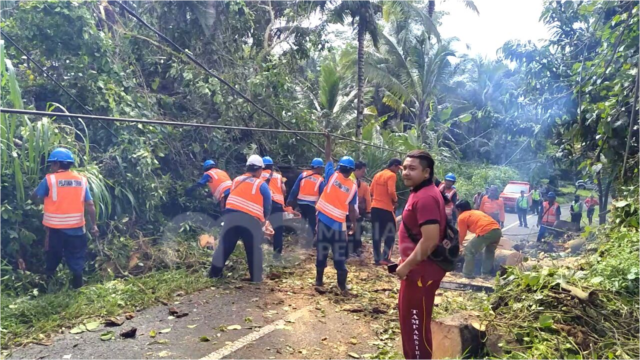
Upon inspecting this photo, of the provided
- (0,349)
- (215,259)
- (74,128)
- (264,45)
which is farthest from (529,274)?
(264,45)

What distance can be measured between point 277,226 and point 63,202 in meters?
3.54

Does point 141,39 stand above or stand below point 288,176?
above

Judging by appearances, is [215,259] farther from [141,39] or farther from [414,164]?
[141,39]

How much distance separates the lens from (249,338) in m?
4.60

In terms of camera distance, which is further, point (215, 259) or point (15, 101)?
point (215, 259)

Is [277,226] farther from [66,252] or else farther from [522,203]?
[522,203]

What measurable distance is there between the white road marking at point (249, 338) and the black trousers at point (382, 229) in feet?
9.32

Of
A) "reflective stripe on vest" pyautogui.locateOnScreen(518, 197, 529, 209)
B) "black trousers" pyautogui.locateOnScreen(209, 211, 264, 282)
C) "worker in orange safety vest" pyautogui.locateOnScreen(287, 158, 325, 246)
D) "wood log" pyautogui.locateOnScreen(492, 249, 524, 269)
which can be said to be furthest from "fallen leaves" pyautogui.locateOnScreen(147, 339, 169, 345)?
"reflective stripe on vest" pyautogui.locateOnScreen(518, 197, 529, 209)

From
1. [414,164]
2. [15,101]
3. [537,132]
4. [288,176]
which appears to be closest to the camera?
[414,164]

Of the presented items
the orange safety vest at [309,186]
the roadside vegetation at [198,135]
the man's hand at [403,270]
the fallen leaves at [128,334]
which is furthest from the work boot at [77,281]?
the man's hand at [403,270]

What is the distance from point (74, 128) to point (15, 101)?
2525 millimetres

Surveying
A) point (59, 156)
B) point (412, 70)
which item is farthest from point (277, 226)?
point (412, 70)

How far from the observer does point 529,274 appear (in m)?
4.07

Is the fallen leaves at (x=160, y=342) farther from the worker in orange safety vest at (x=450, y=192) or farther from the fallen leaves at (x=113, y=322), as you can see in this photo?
the worker in orange safety vest at (x=450, y=192)
